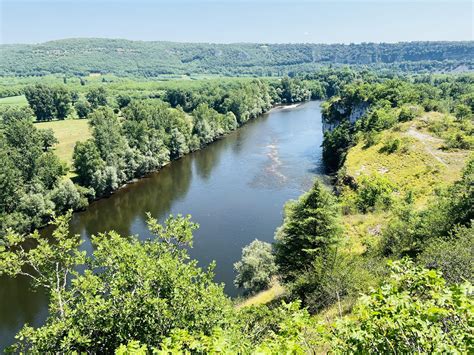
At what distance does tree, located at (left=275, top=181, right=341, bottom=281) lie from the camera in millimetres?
26266

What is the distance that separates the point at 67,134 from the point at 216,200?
49472mm

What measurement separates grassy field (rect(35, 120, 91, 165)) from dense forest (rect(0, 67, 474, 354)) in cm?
415

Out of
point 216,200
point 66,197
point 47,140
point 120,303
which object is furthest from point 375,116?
point 120,303

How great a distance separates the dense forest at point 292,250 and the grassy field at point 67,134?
4.15 m

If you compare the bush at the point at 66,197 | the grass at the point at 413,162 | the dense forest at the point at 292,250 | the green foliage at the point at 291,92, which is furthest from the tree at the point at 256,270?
the green foliage at the point at 291,92

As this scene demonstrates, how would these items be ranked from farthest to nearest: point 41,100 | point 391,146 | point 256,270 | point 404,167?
point 41,100, point 391,146, point 404,167, point 256,270

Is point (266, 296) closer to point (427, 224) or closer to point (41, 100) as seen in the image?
point (427, 224)

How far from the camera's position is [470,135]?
54.4 meters

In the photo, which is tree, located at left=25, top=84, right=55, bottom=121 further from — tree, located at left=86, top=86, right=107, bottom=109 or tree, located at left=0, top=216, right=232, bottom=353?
tree, located at left=0, top=216, right=232, bottom=353

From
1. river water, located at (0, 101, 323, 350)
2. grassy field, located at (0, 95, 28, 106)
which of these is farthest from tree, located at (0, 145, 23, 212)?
grassy field, located at (0, 95, 28, 106)

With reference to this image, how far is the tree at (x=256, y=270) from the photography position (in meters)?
31.2

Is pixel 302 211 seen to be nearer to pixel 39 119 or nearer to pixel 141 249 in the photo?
pixel 141 249

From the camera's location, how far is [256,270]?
103 feet

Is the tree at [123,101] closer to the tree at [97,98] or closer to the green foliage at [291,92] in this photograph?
the tree at [97,98]
